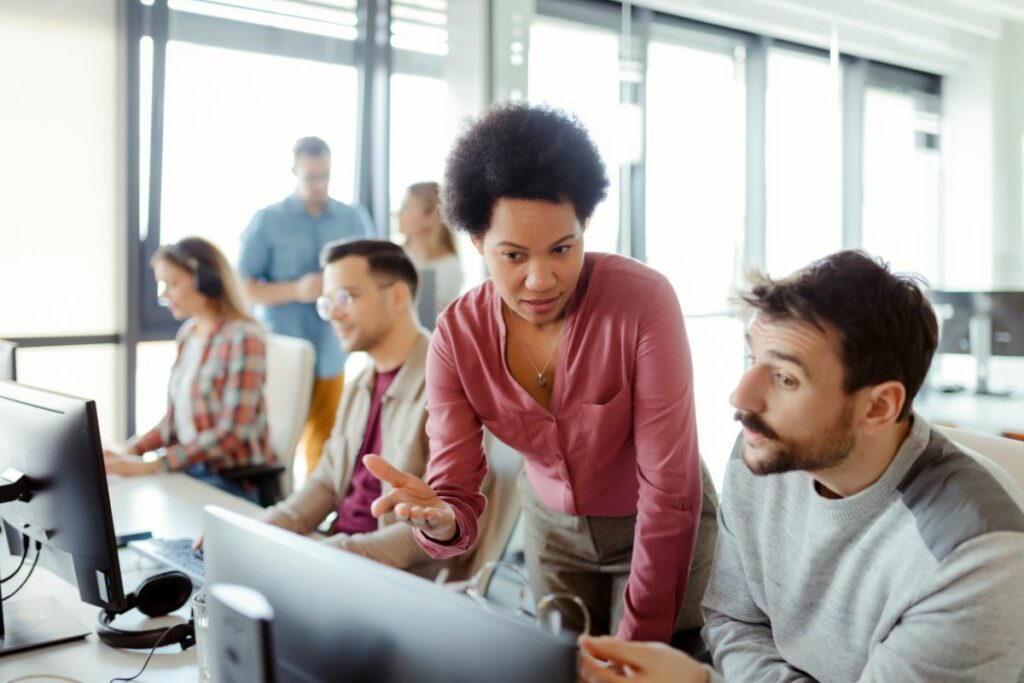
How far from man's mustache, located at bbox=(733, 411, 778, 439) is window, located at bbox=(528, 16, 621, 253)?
2.81 m

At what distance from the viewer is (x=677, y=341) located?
5.21 feet

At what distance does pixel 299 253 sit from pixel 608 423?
302 centimetres

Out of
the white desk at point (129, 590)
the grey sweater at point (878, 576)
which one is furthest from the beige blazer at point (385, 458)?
the grey sweater at point (878, 576)

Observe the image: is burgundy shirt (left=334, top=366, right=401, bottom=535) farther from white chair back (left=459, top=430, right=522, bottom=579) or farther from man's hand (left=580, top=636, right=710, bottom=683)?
man's hand (left=580, top=636, right=710, bottom=683)

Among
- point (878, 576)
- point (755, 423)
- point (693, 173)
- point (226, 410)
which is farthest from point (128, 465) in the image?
point (693, 173)

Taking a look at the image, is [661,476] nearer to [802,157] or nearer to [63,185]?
[802,157]

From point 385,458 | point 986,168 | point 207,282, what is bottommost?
point 385,458

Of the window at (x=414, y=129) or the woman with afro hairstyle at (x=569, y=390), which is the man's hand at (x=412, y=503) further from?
the window at (x=414, y=129)

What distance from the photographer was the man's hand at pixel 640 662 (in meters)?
1.00

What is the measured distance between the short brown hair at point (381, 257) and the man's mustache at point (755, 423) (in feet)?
4.25

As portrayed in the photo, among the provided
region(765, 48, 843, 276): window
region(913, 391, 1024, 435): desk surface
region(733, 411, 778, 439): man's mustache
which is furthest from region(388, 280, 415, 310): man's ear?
region(765, 48, 843, 276): window

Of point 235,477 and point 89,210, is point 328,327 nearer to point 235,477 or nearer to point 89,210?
point 89,210

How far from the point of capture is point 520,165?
5.12 feet

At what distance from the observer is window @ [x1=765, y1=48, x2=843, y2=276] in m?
3.83
